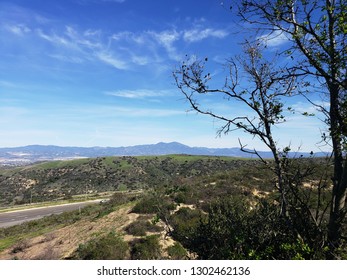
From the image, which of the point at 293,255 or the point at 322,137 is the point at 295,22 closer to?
Answer: the point at 322,137

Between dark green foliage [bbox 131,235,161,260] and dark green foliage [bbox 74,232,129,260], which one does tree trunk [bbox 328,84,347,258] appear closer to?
dark green foliage [bbox 131,235,161,260]

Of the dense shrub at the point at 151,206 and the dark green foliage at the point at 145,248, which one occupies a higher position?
the dense shrub at the point at 151,206

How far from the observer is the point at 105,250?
47.3 feet

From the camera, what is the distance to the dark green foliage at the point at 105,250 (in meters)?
14.1

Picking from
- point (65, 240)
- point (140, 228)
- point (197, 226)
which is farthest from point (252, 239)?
point (65, 240)

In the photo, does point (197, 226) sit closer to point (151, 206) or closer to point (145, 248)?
point (145, 248)

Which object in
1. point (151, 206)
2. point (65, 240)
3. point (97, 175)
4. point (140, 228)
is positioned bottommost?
point (97, 175)

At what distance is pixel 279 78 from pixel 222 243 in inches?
165

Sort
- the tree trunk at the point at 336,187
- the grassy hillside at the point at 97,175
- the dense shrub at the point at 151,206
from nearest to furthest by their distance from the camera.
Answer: the tree trunk at the point at 336,187 → the dense shrub at the point at 151,206 → the grassy hillside at the point at 97,175

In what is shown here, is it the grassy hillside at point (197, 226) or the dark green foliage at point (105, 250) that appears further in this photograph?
the dark green foliage at point (105, 250)

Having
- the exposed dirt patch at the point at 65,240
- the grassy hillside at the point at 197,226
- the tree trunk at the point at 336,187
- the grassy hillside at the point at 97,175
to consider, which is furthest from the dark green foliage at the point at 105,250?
the grassy hillside at the point at 97,175

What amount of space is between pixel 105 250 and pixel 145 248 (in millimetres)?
1917

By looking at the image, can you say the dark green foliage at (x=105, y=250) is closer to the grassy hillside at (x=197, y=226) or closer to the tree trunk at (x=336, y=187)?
the grassy hillside at (x=197, y=226)

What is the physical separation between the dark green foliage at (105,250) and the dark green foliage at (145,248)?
0.43 m
